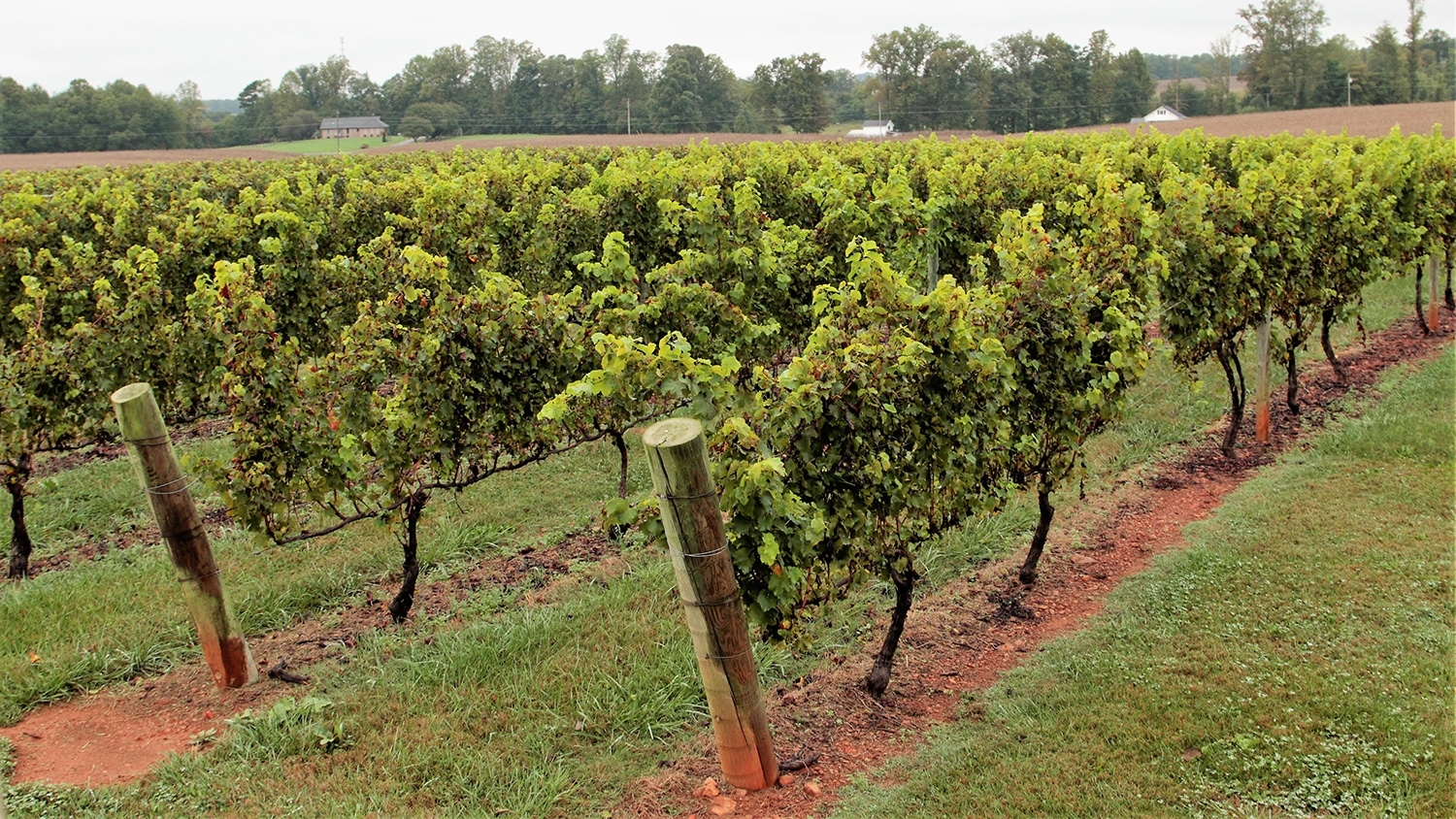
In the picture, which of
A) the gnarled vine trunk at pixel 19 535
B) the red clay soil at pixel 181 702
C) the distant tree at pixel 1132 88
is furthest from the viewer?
the distant tree at pixel 1132 88

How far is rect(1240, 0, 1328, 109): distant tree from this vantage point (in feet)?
203

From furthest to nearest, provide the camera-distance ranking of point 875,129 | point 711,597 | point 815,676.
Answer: point 875,129, point 815,676, point 711,597

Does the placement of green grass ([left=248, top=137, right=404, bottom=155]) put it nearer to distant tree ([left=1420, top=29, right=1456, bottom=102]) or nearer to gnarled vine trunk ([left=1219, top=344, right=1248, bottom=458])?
gnarled vine trunk ([left=1219, top=344, right=1248, bottom=458])

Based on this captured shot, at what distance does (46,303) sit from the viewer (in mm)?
10078

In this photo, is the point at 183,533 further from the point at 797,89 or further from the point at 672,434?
the point at 797,89

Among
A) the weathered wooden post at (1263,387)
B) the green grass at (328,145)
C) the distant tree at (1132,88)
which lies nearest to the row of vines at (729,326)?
the weathered wooden post at (1263,387)

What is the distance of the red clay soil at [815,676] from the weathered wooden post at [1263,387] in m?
1.20

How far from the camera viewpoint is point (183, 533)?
551 centimetres

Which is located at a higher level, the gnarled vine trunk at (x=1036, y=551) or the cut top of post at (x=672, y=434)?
the cut top of post at (x=672, y=434)

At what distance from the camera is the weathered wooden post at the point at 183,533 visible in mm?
5359

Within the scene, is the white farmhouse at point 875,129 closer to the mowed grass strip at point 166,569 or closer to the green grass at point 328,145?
the green grass at point 328,145

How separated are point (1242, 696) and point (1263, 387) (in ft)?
16.3

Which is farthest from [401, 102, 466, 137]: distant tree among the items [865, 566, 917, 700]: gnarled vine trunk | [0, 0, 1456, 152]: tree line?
[865, 566, 917, 700]: gnarled vine trunk

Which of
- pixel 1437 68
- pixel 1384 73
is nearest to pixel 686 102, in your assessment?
pixel 1384 73
